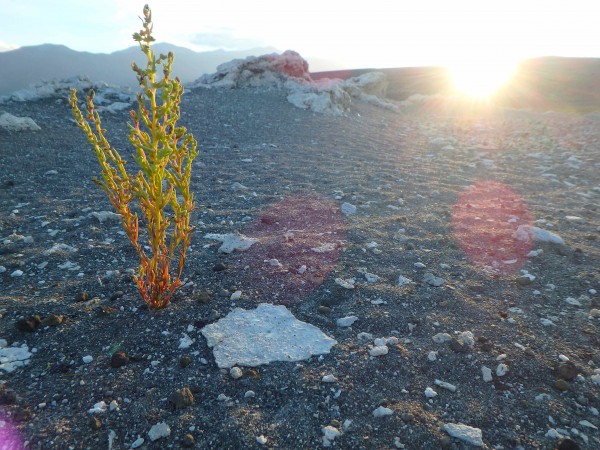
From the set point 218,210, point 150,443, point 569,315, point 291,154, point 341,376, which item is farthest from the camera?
point 291,154

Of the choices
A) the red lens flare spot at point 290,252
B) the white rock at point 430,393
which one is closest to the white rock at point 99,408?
the red lens flare spot at point 290,252

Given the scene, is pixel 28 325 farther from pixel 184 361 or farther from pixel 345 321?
pixel 345 321

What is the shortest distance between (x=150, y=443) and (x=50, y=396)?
647 millimetres

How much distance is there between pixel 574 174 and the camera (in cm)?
696

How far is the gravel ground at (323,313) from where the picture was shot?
6.56ft

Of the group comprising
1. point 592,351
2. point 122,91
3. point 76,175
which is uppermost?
point 122,91

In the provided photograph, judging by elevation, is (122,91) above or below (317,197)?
above

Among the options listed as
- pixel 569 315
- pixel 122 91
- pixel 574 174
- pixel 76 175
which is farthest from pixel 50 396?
pixel 122 91

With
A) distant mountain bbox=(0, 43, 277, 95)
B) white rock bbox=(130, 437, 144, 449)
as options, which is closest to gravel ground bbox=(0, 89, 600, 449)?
white rock bbox=(130, 437, 144, 449)

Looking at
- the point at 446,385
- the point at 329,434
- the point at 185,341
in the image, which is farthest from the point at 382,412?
the point at 185,341

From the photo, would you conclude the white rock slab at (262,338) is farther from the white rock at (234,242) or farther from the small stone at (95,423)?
the white rock at (234,242)

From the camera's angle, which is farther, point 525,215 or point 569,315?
point 525,215

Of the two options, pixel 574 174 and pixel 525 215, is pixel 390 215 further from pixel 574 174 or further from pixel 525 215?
pixel 574 174

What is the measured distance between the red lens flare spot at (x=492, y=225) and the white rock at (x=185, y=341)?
8.26 ft
